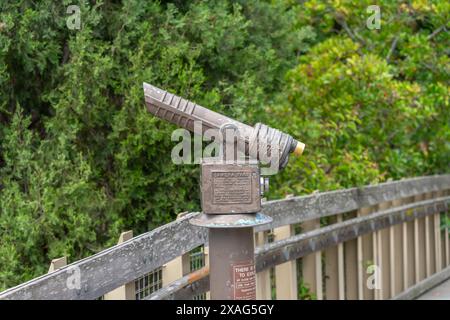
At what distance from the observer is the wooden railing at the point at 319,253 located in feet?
13.4

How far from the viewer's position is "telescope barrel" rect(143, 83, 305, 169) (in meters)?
4.62

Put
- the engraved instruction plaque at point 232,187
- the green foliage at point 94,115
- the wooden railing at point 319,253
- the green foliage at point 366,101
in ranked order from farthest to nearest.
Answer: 1. the green foliage at point 366,101
2. the green foliage at point 94,115
3. the engraved instruction plaque at point 232,187
4. the wooden railing at point 319,253

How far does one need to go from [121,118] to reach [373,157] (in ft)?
16.0

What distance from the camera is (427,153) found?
36.4ft

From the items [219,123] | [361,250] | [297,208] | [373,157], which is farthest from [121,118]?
[373,157]

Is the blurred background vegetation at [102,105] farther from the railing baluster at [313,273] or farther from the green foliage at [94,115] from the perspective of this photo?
the railing baluster at [313,273]

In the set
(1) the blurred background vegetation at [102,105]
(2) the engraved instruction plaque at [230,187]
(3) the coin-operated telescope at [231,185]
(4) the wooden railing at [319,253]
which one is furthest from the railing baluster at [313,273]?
(2) the engraved instruction plaque at [230,187]

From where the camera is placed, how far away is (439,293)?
8.58m

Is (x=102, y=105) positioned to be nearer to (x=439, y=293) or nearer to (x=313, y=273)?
(x=313, y=273)

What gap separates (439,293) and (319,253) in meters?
2.19

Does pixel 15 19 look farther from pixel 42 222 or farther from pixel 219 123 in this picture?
pixel 219 123

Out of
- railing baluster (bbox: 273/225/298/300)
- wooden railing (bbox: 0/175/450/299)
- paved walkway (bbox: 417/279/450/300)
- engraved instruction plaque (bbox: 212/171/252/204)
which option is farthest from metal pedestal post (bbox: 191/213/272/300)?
paved walkway (bbox: 417/279/450/300)

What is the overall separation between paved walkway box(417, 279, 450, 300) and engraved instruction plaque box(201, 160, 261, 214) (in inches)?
174

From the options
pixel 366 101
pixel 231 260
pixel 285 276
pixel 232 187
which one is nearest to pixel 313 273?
pixel 285 276
